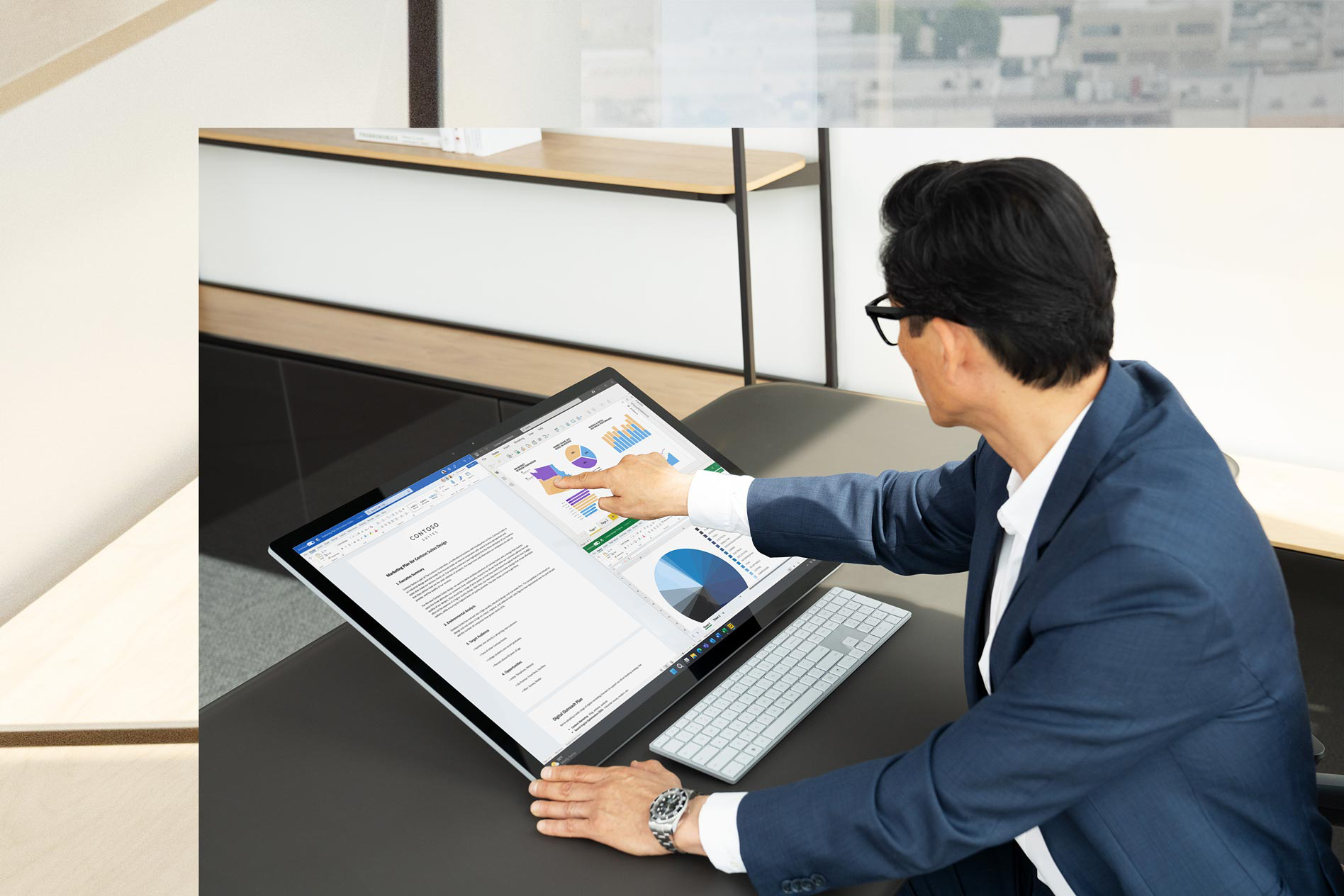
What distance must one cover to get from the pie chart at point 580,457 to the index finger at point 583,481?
0.08 ft

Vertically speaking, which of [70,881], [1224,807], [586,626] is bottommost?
[1224,807]

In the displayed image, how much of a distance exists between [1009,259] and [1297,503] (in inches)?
42.5

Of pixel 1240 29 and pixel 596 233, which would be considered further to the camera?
pixel 596 233

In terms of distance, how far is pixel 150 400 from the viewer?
0.27 m

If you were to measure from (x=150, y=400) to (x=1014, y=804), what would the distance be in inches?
26.8

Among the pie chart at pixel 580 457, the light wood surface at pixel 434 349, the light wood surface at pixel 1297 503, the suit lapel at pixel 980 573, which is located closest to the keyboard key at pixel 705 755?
the suit lapel at pixel 980 573

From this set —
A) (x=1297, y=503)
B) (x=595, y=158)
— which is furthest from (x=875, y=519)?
(x=1297, y=503)

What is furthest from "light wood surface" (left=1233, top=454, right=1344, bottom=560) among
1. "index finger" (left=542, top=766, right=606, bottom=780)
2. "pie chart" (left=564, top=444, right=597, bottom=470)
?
"index finger" (left=542, top=766, right=606, bottom=780)

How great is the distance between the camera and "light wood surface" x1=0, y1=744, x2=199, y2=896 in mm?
282

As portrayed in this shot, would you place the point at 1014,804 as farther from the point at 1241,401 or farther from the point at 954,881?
the point at 1241,401

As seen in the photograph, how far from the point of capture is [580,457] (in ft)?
3.83

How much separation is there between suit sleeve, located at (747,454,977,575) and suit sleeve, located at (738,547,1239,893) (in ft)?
1.06

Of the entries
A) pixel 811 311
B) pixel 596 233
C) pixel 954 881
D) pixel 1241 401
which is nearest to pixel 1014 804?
pixel 954 881

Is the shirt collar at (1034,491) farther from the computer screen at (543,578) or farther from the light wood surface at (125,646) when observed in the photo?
the light wood surface at (125,646)
